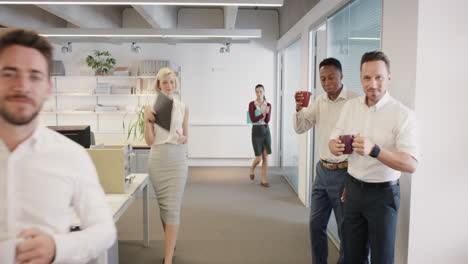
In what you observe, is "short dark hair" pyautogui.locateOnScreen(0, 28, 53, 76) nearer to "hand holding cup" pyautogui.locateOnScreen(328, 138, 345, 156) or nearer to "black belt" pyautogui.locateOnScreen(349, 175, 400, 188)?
"hand holding cup" pyautogui.locateOnScreen(328, 138, 345, 156)

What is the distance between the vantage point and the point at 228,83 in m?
8.20

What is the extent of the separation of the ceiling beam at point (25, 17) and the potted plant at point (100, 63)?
3.15 ft

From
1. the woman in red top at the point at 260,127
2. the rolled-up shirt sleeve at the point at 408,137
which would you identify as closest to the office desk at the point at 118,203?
the rolled-up shirt sleeve at the point at 408,137

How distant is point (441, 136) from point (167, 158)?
1986mm

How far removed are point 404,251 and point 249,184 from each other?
429 cm

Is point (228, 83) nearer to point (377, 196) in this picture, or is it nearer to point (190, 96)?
point (190, 96)

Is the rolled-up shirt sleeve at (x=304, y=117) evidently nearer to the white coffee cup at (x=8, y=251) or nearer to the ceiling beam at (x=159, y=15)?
the white coffee cup at (x=8, y=251)

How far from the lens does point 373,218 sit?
2066 mm

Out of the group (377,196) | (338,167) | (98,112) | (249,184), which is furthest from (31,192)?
(98,112)

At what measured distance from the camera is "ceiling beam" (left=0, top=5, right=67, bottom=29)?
5965 mm

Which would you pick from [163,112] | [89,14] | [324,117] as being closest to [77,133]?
[163,112]

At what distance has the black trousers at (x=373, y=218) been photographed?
2.04m

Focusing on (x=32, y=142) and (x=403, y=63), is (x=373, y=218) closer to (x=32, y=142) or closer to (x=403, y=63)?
(x=403, y=63)

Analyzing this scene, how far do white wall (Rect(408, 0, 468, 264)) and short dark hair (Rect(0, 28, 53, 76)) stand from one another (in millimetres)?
2033
